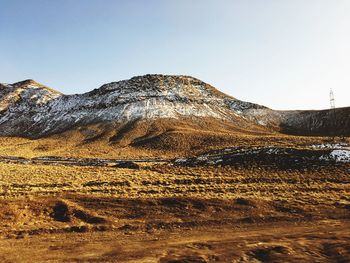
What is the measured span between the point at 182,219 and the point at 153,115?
291ft

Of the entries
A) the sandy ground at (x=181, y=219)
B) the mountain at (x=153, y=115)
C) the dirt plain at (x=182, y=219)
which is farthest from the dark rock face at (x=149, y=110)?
the sandy ground at (x=181, y=219)

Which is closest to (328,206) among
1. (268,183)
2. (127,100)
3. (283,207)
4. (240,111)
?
(283,207)

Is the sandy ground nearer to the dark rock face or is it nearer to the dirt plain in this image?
the dirt plain

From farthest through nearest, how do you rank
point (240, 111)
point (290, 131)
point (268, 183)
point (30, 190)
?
1. point (240, 111)
2. point (290, 131)
3. point (268, 183)
4. point (30, 190)

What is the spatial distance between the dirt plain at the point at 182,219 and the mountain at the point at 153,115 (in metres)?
52.2

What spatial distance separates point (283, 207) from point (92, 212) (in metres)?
12.1

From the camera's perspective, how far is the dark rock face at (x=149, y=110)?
351ft

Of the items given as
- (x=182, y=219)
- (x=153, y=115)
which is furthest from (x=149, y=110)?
(x=182, y=219)

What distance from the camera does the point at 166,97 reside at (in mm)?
119375

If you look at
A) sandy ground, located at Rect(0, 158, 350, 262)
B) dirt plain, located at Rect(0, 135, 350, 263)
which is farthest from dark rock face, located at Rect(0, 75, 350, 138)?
sandy ground, located at Rect(0, 158, 350, 262)

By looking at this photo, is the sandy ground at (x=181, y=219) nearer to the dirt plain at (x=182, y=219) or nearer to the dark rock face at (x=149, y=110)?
the dirt plain at (x=182, y=219)

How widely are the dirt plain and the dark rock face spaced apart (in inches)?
2852

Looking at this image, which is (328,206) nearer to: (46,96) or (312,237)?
(312,237)

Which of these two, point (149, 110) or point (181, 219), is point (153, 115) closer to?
point (149, 110)
